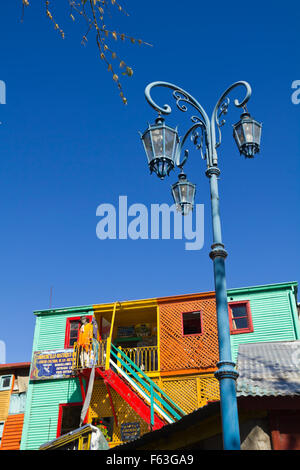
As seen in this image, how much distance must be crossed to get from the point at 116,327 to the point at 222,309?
17.1 metres

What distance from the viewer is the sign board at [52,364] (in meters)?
19.9

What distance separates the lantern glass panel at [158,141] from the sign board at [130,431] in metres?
13.6

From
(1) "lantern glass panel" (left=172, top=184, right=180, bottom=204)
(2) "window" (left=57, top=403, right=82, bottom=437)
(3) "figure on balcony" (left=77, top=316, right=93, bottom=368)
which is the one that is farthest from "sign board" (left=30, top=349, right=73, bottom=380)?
(1) "lantern glass panel" (left=172, top=184, right=180, bottom=204)

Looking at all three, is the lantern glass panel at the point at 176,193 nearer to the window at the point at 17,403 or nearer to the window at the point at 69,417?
the window at the point at 69,417

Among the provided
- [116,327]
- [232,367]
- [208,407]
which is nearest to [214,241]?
[232,367]

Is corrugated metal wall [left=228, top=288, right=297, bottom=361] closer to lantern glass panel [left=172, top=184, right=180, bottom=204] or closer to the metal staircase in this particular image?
the metal staircase

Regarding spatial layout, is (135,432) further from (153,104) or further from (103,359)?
(153,104)

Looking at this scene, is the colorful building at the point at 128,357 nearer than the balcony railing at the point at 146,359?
Yes

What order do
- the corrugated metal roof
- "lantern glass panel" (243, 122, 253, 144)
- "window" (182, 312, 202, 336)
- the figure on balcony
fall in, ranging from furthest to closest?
"window" (182, 312, 202, 336) < the figure on balcony < the corrugated metal roof < "lantern glass panel" (243, 122, 253, 144)

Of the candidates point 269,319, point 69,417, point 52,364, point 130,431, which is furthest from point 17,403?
point 269,319

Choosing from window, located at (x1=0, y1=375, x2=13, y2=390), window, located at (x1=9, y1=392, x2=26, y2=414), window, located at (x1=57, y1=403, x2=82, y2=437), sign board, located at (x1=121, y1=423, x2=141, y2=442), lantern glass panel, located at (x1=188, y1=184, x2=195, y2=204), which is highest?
lantern glass panel, located at (x1=188, y1=184, x2=195, y2=204)

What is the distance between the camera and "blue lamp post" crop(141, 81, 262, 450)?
18.2 ft

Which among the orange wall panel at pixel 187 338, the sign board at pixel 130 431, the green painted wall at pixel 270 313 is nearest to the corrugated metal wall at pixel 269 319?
the green painted wall at pixel 270 313

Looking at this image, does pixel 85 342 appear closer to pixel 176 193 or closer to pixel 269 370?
pixel 269 370
